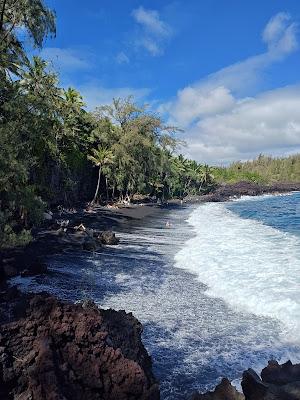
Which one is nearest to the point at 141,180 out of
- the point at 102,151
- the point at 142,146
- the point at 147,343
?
the point at 142,146

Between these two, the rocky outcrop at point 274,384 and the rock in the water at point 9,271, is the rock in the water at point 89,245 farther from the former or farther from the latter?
the rocky outcrop at point 274,384

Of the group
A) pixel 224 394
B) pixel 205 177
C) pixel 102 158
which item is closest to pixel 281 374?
pixel 224 394

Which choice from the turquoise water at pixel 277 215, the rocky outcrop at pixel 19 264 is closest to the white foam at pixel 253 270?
the turquoise water at pixel 277 215

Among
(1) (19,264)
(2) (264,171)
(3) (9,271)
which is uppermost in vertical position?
(2) (264,171)

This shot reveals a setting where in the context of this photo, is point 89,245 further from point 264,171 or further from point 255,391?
point 264,171

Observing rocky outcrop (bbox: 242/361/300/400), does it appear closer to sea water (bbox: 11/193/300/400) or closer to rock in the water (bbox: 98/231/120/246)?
sea water (bbox: 11/193/300/400)

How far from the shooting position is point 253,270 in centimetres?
1549

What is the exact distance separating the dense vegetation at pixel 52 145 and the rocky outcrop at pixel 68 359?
4885mm

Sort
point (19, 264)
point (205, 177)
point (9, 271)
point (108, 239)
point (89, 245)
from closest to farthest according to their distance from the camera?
point (9, 271) < point (19, 264) < point (89, 245) < point (108, 239) < point (205, 177)

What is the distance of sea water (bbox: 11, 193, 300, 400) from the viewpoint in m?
8.13

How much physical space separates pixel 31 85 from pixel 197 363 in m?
13.0

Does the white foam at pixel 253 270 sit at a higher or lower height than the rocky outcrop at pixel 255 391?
lower

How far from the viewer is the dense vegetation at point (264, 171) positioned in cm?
15088

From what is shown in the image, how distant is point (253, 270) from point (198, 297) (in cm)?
397
